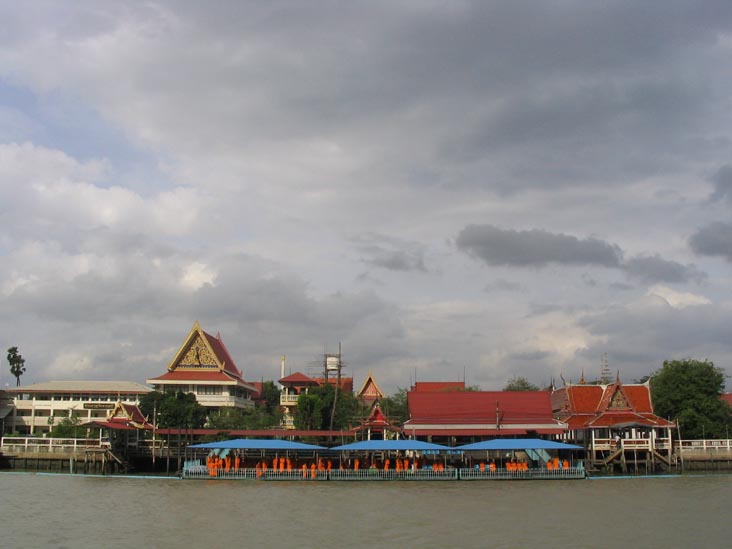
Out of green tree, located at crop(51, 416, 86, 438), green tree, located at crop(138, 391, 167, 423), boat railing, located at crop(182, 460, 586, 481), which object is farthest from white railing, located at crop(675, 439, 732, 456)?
green tree, located at crop(51, 416, 86, 438)

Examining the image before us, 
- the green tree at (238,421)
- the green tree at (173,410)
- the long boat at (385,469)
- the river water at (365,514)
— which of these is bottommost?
the river water at (365,514)

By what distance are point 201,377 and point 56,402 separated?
15.0 metres

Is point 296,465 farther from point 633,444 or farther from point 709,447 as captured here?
point 709,447

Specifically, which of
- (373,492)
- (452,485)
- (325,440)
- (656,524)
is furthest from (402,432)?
(656,524)

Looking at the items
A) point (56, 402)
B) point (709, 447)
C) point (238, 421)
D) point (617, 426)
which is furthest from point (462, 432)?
point (56, 402)

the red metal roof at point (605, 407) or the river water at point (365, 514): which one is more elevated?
the red metal roof at point (605, 407)

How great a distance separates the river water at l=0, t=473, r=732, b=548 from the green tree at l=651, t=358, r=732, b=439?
51.4 ft

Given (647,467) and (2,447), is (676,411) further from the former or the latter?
(2,447)

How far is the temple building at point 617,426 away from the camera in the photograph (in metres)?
49.9

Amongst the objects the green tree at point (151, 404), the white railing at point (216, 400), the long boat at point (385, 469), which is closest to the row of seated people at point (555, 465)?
the long boat at point (385, 469)

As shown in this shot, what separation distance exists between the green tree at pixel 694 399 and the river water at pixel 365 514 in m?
15.7

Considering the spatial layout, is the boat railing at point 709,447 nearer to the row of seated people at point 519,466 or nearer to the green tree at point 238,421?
the row of seated people at point 519,466

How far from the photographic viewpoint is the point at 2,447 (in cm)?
5397

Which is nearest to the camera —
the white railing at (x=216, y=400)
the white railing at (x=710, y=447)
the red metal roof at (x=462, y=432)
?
the red metal roof at (x=462, y=432)
